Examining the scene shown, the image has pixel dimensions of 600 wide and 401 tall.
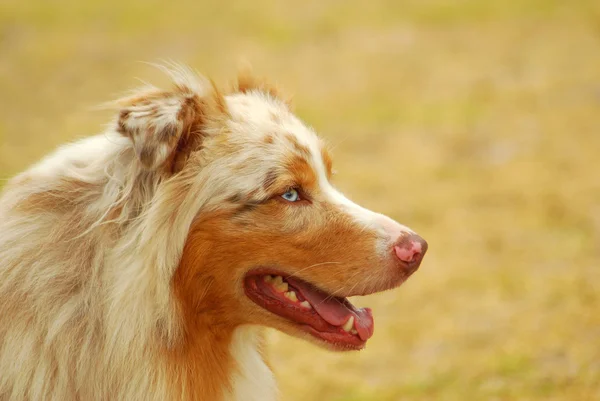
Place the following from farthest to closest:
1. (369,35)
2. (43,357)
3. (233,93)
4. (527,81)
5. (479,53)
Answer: (369,35) → (479,53) → (527,81) → (233,93) → (43,357)

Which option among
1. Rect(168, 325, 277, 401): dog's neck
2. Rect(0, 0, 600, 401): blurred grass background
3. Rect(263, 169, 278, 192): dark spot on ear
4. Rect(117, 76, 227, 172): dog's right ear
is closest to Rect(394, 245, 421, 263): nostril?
Rect(263, 169, 278, 192): dark spot on ear

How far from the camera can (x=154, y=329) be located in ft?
10.7

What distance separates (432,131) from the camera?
1016 cm

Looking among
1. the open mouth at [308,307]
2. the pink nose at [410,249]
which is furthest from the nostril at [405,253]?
the open mouth at [308,307]

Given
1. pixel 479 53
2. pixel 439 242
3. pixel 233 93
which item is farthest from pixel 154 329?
pixel 479 53

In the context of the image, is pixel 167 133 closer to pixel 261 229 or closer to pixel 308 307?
pixel 261 229

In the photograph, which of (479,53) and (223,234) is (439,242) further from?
(479,53)

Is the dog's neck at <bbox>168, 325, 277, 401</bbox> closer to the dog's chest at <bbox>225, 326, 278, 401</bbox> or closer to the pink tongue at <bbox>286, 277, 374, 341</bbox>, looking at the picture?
the dog's chest at <bbox>225, 326, 278, 401</bbox>

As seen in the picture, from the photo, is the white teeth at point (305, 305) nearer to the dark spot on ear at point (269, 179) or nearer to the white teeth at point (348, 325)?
the white teeth at point (348, 325)

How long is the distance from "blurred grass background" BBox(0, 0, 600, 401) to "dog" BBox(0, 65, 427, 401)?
2.27m

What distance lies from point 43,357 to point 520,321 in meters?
4.03

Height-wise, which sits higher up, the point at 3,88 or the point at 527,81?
the point at 527,81

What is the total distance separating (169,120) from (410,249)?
3.64 feet

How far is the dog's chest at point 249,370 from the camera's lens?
11.8 ft
